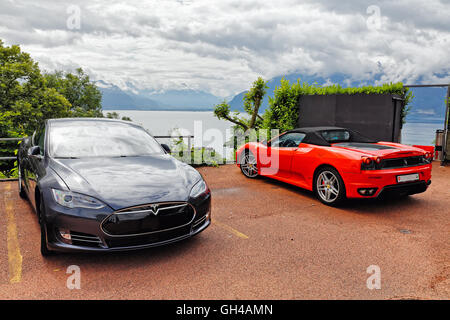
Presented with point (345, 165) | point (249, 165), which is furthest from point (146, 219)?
point (249, 165)

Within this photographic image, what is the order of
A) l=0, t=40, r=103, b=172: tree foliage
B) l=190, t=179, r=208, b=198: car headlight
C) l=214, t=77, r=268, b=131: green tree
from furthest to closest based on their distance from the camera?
1. l=0, t=40, r=103, b=172: tree foliage
2. l=214, t=77, r=268, b=131: green tree
3. l=190, t=179, r=208, b=198: car headlight

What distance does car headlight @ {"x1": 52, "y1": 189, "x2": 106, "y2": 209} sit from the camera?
3.17m

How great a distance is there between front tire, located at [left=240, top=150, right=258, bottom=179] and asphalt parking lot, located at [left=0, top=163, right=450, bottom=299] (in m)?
2.42

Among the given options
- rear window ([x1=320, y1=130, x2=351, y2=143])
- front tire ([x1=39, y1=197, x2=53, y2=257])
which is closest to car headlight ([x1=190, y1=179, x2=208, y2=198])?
front tire ([x1=39, y1=197, x2=53, y2=257])

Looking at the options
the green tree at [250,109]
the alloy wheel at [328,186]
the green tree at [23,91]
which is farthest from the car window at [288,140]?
the green tree at [23,91]

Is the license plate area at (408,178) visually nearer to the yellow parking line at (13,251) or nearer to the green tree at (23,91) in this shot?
the yellow parking line at (13,251)

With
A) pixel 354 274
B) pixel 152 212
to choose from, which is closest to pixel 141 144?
pixel 152 212

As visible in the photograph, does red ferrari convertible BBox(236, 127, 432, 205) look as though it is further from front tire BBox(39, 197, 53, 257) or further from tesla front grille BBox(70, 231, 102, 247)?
front tire BBox(39, 197, 53, 257)

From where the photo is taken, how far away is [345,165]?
211 inches

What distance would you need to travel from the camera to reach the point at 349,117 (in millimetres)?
11305

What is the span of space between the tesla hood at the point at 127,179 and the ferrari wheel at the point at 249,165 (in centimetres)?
385

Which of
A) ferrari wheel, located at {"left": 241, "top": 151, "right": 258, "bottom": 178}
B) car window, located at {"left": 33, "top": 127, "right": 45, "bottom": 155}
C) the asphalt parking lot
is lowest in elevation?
the asphalt parking lot

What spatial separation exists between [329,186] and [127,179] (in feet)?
12.0

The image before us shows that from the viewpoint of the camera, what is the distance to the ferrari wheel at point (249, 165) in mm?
7882
